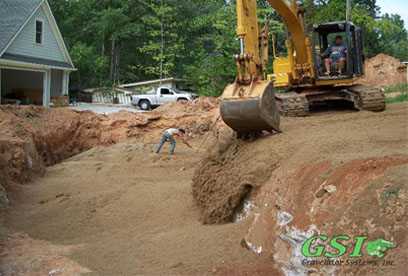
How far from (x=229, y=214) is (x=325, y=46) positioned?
23.1 feet

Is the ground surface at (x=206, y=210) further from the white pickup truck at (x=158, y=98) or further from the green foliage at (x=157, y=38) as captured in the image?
the green foliage at (x=157, y=38)

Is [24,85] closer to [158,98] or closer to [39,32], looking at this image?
[39,32]

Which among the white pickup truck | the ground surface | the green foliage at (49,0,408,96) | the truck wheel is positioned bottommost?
the ground surface

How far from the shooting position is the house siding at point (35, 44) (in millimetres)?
23188

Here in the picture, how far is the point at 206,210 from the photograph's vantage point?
692 centimetres

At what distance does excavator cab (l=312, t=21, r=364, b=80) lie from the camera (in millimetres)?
11125

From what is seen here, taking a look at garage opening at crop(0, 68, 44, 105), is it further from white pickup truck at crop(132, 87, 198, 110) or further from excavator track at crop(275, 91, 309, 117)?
excavator track at crop(275, 91, 309, 117)

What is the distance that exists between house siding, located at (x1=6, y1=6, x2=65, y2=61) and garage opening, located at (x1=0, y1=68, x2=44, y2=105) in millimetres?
1966

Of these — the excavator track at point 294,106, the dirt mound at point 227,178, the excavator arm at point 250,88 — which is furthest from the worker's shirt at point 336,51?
the dirt mound at point 227,178

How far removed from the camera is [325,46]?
38.5 feet

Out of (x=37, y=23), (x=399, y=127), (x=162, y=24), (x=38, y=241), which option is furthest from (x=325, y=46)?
(x=162, y=24)

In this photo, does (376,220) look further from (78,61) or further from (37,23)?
(78,61)

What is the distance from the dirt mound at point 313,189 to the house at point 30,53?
1852 cm

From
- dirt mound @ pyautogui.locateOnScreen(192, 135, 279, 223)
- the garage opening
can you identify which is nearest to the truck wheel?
the garage opening
